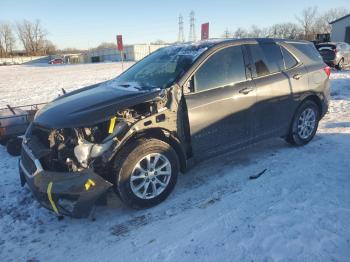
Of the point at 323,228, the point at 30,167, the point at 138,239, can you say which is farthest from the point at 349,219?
the point at 30,167

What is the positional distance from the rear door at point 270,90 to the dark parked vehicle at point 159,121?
2cm

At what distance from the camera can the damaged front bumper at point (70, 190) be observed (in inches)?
130

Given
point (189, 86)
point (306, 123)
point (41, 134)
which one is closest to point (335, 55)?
point (306, 123)

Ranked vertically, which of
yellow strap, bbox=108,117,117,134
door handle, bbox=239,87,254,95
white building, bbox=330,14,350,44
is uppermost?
white building, bbox=330,14,350,44

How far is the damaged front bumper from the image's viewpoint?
329cm

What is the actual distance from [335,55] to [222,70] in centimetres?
1546

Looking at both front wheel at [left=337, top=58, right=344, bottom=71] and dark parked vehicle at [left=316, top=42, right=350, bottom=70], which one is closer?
dark parked vehicle at [left=316, top=42, right=350, bottom=70]

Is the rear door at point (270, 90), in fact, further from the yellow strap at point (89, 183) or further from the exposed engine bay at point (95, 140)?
the yellow strap at point (89, 183)

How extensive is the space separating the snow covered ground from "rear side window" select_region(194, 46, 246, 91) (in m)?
1.33

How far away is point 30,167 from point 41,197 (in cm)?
53

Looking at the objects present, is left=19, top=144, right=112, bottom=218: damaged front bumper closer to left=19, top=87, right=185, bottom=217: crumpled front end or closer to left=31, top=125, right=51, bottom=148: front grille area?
left=19, top=87, right=185, bottom=217: crumpled front end

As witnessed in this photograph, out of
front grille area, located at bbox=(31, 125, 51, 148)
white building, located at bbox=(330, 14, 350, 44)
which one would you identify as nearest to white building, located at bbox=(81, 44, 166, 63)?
white building, located at bbox=(330, 14, 350, 44)

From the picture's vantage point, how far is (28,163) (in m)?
3.85

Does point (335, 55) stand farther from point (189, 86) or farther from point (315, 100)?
point (189, 86)
